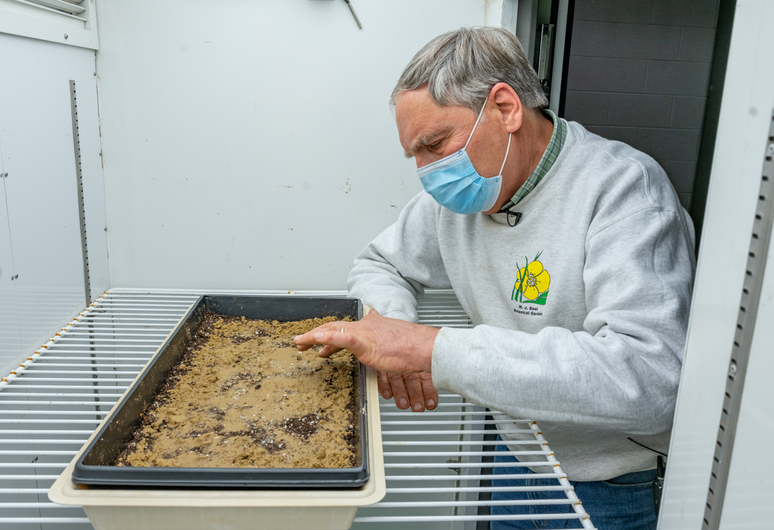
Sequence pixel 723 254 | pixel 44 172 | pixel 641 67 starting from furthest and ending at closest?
pixel 641 67 < pixel 44 172 < pixel 723 254

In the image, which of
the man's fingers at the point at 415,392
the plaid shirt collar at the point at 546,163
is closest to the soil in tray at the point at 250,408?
the man's fingers at the point at 415,392

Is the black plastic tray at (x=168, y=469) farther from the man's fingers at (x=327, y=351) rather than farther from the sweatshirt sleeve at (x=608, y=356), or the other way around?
the sweatshirt sleeve at (x=608, y=356)

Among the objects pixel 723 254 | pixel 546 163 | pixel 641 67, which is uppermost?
pixel 641 67

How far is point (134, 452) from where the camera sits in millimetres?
870

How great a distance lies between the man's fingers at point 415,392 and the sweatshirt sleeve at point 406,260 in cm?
25

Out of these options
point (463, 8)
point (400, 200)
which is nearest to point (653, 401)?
point (400, 200)

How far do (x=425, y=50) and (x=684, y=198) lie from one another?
76.6 inches

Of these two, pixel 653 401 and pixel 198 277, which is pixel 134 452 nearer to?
pixel 653 401

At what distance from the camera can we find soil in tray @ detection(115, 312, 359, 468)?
869 mm

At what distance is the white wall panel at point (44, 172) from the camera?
127 cm

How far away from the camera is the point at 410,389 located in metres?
1.19

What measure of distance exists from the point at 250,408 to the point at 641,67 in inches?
88.7

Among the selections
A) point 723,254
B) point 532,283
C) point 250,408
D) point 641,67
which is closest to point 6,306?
point 250,408

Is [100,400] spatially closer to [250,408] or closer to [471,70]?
[250,408]
